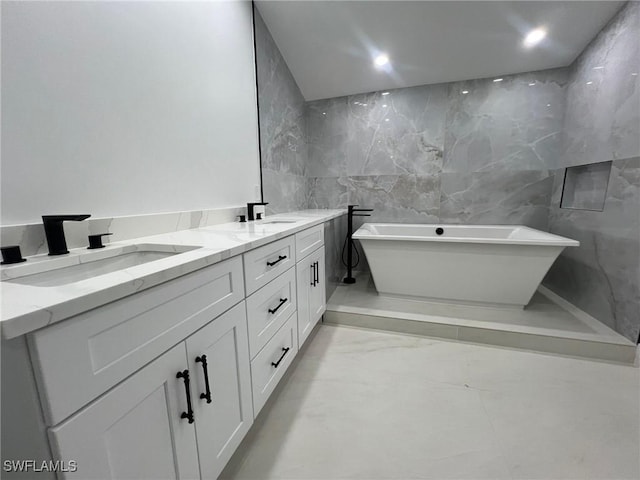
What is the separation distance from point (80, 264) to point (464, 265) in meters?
2.37

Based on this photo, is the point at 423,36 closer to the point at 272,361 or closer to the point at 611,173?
the point at 611,173

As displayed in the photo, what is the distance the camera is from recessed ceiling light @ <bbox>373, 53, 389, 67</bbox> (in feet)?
8.12

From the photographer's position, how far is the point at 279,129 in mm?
2562

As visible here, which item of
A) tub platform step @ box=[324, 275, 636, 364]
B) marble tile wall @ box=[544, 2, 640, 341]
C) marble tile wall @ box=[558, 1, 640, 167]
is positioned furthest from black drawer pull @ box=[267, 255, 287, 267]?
marble tile wall @ box=[558, 1, 640, 167]

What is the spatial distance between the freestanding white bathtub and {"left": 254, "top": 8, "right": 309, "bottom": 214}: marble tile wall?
2.98 ft

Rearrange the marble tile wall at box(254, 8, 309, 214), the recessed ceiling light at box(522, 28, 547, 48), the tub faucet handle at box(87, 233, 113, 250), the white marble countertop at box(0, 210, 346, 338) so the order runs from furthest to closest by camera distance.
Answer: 1. the marble tile wall at box(254, 8, 309, 214)
2. the recessed ceiling light at box(522, 28, 547, 48)
3. the tub faucet handle at box(87, 233, 113, 250)
4. the white marble countertop at box(0, 210, 346, 338)

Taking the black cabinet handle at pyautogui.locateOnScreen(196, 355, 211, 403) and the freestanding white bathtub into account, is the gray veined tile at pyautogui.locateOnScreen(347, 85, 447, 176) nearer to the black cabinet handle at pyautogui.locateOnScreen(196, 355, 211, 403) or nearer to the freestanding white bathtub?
the freestanding white bathtub

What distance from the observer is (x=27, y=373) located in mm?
438

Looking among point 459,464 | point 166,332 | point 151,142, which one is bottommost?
point 459,464

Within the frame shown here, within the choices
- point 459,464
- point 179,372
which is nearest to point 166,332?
point 179,372

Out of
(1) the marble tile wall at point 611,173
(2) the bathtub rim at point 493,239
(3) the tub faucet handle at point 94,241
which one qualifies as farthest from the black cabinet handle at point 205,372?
(1) the marble tile wall at point 611,173

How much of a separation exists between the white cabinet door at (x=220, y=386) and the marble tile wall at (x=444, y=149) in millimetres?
2450

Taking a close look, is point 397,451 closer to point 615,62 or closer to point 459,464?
point 459,464

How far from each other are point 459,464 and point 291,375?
920mm
